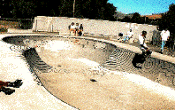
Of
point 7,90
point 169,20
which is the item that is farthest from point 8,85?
point 169,20

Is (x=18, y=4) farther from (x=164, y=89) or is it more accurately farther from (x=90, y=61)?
(x=164, y=89)

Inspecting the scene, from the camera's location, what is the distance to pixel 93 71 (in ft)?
28.7

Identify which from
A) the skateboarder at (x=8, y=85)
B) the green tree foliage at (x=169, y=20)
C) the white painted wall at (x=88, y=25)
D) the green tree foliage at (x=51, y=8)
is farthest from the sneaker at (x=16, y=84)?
the green tree foliage at (x=51, y=8)

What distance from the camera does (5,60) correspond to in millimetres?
4512

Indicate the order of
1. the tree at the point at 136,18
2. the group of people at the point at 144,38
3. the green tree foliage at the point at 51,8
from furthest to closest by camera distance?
the tree at the point at 136,18 → the green tree foliage at the point at 51,8 → the group of people at the point at 144,38

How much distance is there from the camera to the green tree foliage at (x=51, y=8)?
32.8 meters

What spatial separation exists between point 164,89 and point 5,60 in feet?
21.0

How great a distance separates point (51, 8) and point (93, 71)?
1440 inches

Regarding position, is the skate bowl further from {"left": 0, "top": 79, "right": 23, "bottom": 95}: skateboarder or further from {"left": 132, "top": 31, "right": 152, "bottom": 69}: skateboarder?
{"left": 0, "top": 79, "right": 23, "bottom": 95}: skateboarder

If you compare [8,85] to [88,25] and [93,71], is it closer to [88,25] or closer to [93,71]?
[93,71]

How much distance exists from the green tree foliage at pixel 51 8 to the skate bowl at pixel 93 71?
81.9 ft

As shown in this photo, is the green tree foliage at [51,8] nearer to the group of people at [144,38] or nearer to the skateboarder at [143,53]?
the group of people at [144,38]

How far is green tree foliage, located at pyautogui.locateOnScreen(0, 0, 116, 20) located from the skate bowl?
2498cm

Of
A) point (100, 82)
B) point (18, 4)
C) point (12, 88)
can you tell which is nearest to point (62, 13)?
point (18, 4)
